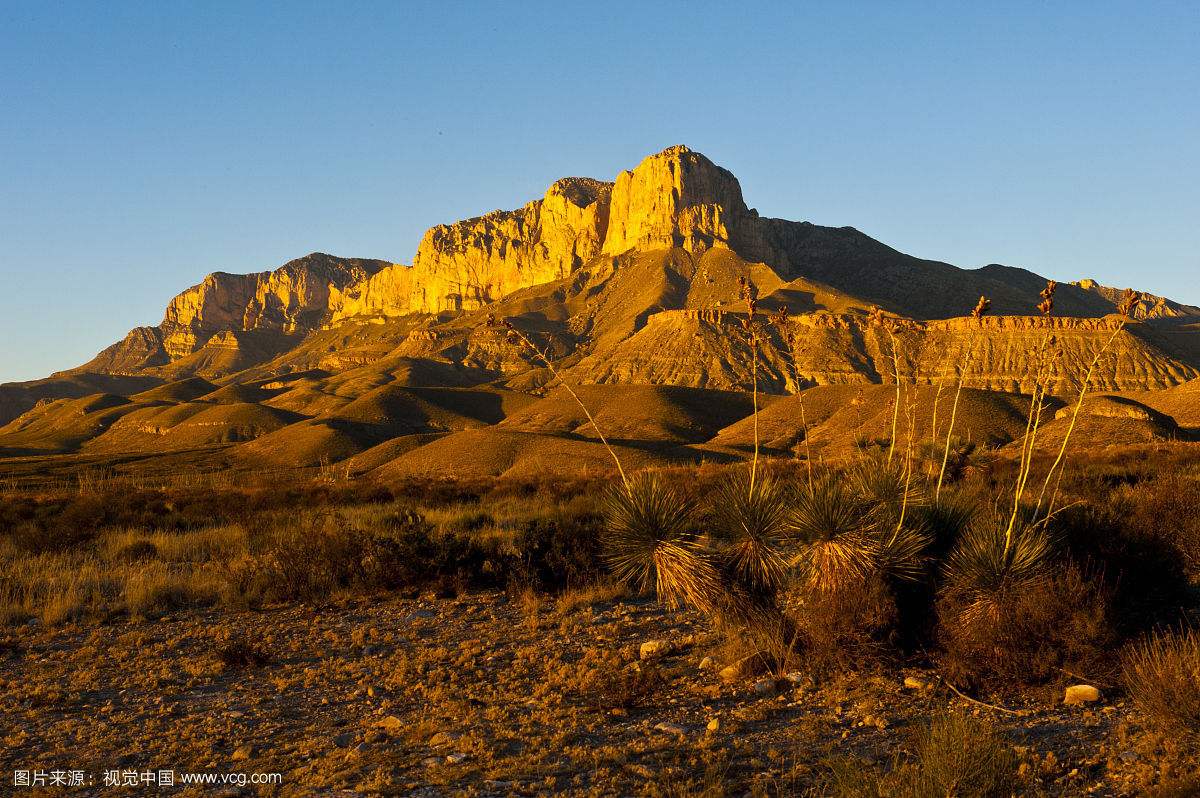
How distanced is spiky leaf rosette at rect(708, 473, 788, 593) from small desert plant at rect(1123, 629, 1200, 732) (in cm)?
296

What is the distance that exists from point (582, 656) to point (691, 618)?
1.84 meters

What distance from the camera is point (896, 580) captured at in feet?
25.7

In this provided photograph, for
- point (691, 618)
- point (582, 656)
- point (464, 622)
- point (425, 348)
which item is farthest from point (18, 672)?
point (425, 348)

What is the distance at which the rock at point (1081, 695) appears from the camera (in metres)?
6.72

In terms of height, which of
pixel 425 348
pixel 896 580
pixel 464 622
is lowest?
pixel 464 622

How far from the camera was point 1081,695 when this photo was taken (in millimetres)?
6738

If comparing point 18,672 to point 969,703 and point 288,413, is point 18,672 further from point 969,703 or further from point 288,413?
point 288,413

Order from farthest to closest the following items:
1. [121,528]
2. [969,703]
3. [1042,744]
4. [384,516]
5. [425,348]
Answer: [425,348]
[121,528]
[384,516]
[969,703]
[1042,744]

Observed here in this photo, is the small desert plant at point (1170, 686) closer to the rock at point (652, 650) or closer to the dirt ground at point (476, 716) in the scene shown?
the dirt ground at point (476, 716)

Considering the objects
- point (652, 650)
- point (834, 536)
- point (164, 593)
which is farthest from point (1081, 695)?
point (164, 593)

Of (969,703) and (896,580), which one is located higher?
(896,580)

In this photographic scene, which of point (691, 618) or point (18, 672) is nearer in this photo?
point (18, 672)

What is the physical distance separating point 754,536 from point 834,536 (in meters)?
0.78

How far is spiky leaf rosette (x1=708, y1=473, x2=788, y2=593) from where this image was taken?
26.7 ft
